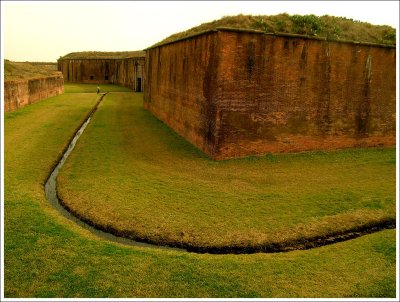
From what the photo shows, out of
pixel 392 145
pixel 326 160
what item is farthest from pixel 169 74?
pixel 392 145

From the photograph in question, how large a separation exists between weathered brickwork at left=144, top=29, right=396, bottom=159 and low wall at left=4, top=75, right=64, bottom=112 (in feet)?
33.5

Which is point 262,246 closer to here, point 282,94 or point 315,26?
point 282,94

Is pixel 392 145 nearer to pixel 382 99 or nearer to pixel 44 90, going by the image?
pixel 382 99

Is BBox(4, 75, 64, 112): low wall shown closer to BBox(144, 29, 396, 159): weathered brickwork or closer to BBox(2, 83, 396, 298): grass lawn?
BBox(144, 29, 396, 159): weathered brickwork

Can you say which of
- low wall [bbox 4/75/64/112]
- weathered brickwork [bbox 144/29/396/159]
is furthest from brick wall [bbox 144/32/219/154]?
low wall [bbox 4/75/64/112]

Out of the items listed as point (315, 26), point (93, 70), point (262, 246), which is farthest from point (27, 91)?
point (93, 70)

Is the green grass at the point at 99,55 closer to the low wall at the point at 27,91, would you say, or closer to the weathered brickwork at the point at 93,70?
the weathered brickwork at the point at 93,70

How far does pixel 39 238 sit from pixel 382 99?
12692 mm

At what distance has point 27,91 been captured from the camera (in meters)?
22.3

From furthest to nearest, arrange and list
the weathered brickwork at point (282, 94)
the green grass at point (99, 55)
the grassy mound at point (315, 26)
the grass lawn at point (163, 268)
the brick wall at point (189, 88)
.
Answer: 1. the green grass at point (99, 55)
2. the grassy mound at point (315, 26)
3. the brick wall at point (189, 88)
4. the weathered brickwork at point (282, 94)
5. the grass lawn at point (163, 268)

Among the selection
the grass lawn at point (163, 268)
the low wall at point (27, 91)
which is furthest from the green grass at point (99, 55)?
the grass lawn at point (163, 268)

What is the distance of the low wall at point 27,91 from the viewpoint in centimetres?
1923

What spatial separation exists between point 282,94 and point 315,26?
107 inches

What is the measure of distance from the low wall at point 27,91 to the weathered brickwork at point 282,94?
10207 mm
